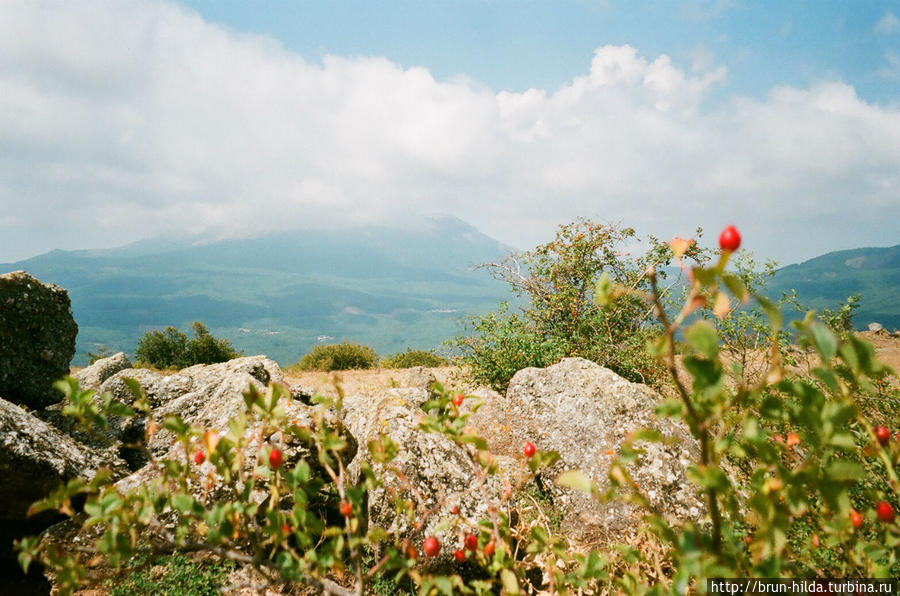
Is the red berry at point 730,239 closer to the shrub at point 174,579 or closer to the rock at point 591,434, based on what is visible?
the rock at point 591,434

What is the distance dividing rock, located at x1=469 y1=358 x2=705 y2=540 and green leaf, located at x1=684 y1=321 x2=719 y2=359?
3824mm

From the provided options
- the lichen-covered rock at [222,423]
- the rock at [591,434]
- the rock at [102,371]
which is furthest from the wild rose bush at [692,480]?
the rock at [102,371]

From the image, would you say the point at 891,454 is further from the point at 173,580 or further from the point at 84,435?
the point at 84,435

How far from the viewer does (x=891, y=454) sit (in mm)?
1563

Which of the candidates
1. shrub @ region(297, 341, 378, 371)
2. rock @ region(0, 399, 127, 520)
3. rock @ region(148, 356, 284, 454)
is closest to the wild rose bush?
rock @ region(148, 356, 284, 454)

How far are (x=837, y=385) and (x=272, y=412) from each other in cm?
205

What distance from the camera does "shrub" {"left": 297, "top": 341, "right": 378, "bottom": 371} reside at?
33406 millimetres

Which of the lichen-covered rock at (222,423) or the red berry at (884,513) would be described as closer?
the red berry at (884,513)

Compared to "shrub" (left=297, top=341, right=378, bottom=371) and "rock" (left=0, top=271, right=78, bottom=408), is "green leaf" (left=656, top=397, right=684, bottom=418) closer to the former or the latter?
"rock" (left=0, top=271, right=78, bottom=408)

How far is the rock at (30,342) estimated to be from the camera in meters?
6.82

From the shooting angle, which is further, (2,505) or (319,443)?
(2,505)

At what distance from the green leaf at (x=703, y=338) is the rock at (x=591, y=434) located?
3824 mm

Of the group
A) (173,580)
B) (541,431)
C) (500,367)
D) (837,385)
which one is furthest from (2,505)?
(500,367)

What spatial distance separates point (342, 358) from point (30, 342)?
2726 centimetres
